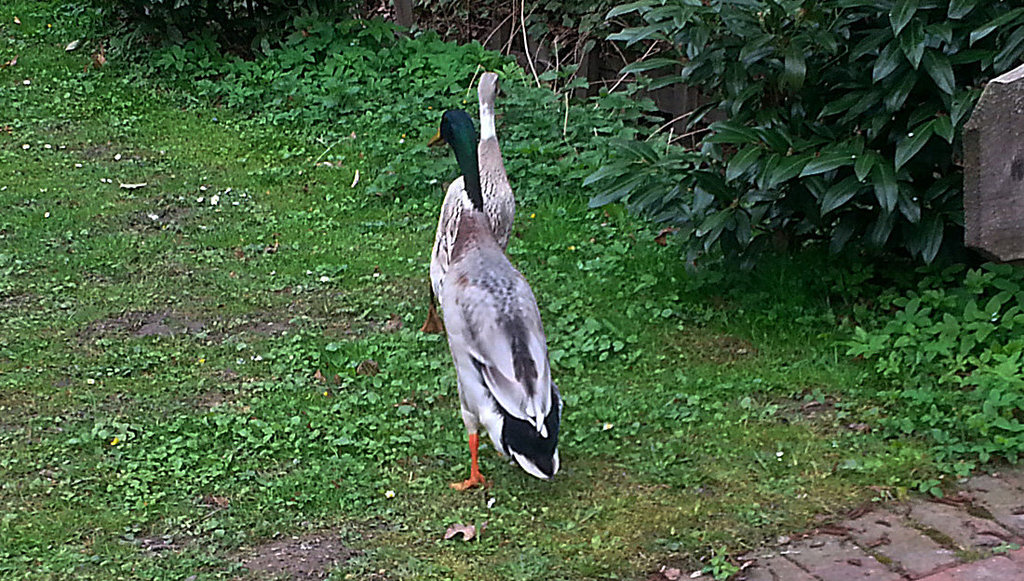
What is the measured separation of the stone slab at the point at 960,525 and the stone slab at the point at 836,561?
29cm

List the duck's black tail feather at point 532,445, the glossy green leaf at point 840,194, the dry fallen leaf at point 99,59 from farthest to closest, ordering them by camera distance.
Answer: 1. the dry fallen leaf at point 99,59
2. the glossy green leaf at point 840,194
3. the duck's black tail feather at point 532,445

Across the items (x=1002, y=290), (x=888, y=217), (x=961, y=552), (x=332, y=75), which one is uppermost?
(x=332, y=75)

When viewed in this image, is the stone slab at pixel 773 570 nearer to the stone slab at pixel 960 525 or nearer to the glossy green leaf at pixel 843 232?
the stone slab at pixel 960 525

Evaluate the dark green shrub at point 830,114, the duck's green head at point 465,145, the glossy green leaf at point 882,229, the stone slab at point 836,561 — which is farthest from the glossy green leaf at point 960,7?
the stone slab at point 836,561

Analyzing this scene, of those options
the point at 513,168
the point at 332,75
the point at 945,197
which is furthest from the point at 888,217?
the point at 332,75

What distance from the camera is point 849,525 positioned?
3852mm

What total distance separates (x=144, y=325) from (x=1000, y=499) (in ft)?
12.9

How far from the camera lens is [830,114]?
195 inches

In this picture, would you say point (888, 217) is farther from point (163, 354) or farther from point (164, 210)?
point (164, 210)

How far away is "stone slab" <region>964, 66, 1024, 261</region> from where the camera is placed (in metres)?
2.47

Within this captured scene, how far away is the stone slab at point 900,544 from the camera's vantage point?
3.57 m

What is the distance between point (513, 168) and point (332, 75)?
2309 mm

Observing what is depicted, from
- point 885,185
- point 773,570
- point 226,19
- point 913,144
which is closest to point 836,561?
point 773,570

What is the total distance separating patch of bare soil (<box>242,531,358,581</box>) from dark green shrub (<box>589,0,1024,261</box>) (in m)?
2.19
